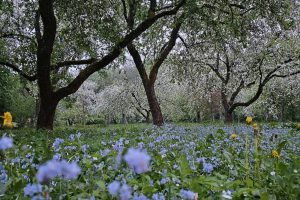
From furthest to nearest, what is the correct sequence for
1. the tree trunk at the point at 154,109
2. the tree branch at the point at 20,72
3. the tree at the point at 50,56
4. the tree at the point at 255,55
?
the tree at the point at 255,55 < the tree trunk at the point at 154,109 < the tree branch at the point at 20,72 < the tree at the point at 50,56

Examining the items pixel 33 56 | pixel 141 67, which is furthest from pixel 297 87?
pixel 33 56

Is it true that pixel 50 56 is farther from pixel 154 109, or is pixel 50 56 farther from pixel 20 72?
pixel 154 109

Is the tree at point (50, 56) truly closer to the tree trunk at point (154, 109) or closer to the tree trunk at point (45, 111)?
the tree trunk at point (45, 111)

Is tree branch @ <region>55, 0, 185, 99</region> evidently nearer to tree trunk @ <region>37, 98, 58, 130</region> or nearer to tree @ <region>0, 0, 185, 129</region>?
tree @ <region>0, 0, 185, 129</region>

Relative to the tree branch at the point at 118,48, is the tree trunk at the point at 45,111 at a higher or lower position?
lower

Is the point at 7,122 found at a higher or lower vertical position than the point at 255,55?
lower

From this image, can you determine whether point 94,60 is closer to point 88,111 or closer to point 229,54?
point 229,54

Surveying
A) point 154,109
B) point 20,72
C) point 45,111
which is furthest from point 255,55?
point 20,72

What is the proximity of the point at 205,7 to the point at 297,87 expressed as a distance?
21.6 m

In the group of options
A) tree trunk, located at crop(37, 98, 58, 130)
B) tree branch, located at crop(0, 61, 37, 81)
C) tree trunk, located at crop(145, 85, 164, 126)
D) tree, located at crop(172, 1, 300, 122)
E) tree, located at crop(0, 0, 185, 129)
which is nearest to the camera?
tree, located at crop(0, 0, 185, 129)

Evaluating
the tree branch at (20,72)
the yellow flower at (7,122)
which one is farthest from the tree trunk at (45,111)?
the yellow flower at (7,122)

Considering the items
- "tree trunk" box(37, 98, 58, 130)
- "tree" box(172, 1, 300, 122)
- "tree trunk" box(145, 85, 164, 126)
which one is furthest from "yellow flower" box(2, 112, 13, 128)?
"tree trunk" box(145, 85, 164, 126)

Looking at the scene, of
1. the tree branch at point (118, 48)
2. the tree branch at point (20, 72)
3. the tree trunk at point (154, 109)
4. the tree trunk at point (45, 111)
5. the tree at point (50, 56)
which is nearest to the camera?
the tree at point (50, 56)

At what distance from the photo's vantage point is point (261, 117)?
57.8 metres
